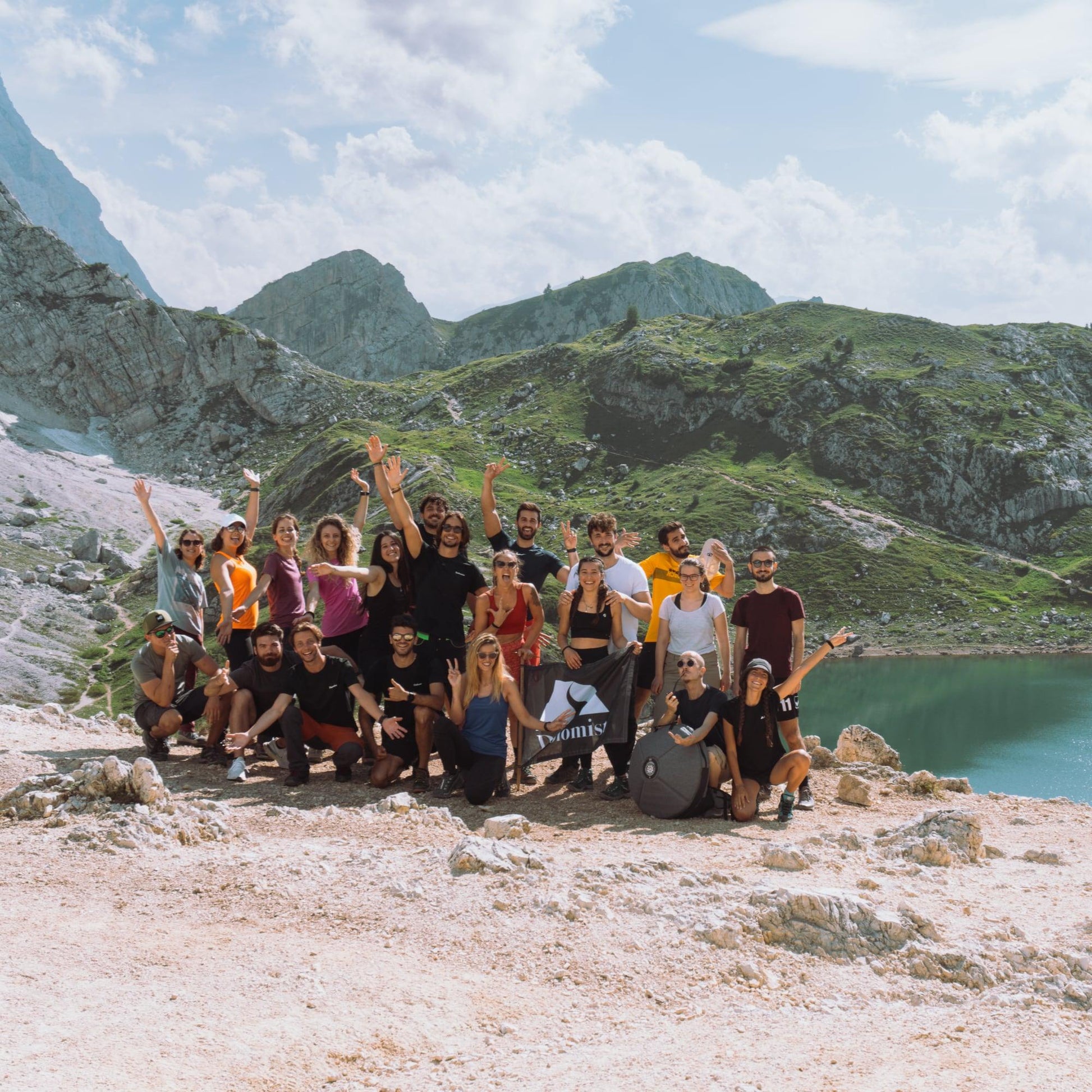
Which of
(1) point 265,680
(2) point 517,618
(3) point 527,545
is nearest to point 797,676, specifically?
(2) point 517,618

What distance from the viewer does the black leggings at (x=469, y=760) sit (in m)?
11.1

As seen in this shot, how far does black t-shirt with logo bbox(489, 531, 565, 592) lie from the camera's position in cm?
1237

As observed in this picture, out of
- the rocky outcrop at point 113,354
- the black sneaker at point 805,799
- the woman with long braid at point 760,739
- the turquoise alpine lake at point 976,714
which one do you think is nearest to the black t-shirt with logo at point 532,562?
the woman with long braid at point 760,739

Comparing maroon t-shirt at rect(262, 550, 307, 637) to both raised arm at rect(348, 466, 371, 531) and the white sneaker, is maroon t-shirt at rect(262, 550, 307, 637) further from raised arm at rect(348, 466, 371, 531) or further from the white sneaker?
the white sneaker

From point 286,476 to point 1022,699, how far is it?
9112cm

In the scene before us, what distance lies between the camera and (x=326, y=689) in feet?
38.5

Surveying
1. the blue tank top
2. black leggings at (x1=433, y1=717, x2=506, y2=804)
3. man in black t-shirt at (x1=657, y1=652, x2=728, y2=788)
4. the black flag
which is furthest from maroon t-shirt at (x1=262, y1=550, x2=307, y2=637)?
man in black t-shirt at (x1=657, y1=652, x2=728, y2=788)

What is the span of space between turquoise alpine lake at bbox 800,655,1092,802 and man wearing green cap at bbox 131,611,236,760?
3383 cm

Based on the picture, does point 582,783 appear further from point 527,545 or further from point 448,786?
point 527,545

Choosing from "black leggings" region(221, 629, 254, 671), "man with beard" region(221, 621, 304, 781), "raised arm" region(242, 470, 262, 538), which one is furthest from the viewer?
"raised arm" region(242, 470, 262, 538)

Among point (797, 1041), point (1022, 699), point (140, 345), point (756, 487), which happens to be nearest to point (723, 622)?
point (797, 1041)

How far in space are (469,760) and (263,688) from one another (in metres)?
2.87

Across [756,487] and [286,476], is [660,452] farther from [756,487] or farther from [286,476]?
[286,476]

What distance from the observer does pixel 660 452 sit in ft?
461
